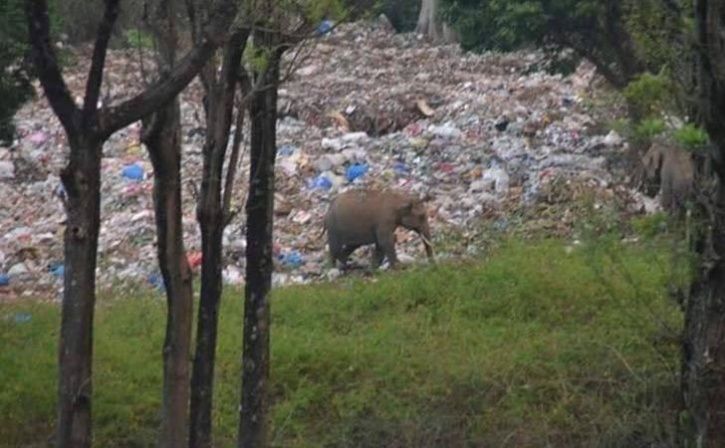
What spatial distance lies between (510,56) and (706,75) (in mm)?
18208

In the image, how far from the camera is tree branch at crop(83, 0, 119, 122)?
233 inches

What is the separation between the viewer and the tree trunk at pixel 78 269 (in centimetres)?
589

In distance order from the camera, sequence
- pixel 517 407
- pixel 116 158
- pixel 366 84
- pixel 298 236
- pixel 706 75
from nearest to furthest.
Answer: pixel 706 75, pixel 517 407, pixel 298 236, pixel 116 158, pixel 366 84

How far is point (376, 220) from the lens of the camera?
13320mm

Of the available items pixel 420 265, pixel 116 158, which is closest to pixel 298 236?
pixel 420 265

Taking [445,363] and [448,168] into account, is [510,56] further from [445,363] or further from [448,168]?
[445,363]

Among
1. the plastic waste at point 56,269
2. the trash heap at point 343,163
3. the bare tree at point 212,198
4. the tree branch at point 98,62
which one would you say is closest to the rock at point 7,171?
the trash heap at point 343,163

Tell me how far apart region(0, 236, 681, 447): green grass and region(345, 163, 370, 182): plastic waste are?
5.20 m

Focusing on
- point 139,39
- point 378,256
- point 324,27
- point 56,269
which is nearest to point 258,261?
point 324,27

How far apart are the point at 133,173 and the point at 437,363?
7.97 metres

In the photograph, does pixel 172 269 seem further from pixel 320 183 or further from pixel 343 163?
pixel 343 163

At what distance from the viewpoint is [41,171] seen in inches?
727

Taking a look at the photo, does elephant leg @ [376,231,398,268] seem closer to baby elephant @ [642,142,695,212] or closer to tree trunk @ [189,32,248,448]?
baby elephant @ [642,142,695,212]

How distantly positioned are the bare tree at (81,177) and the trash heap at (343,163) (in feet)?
18.4
